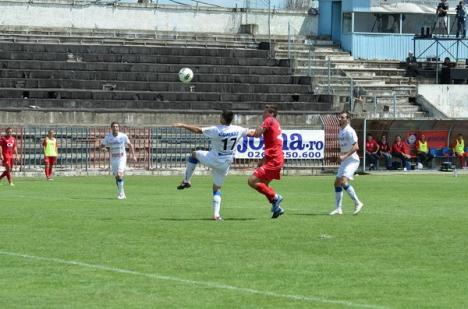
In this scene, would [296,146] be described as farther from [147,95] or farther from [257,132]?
[257,132]

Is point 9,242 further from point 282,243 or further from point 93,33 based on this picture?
point 93,33

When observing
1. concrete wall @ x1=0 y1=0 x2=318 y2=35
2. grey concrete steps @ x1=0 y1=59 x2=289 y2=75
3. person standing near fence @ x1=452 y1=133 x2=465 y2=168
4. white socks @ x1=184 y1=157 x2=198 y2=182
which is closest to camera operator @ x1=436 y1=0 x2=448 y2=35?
concrete wall @ x1=0 y1=0 x2=318 y2=35

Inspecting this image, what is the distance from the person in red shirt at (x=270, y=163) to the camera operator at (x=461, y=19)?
147 ft

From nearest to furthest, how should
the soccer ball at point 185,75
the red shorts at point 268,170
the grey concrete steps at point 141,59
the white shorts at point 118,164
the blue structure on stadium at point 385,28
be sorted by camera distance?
the red shorts at point 268,170 → the white shorts at point 118,164 → the soccer ball at point 185,75 → the grey concrete steps at point 141,59 → the blue structure on stadium at point 385,28

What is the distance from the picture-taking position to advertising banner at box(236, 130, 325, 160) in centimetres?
4891

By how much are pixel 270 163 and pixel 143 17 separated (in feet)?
141

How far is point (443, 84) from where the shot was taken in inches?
2414

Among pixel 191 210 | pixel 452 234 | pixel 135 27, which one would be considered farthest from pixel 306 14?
pixel 452 234

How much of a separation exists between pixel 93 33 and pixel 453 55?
1946 centimetres

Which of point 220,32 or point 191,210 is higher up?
point 220,32

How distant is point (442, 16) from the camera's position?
66125 millimetres

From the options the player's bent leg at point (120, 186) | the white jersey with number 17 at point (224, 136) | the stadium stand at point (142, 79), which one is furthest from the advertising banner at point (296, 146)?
the white jersey with number 17 at point (224, 136)

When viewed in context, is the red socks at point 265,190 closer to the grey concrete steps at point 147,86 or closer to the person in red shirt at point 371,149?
the person in red shirt at point 371,149

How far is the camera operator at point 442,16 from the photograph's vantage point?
65.1 metres
